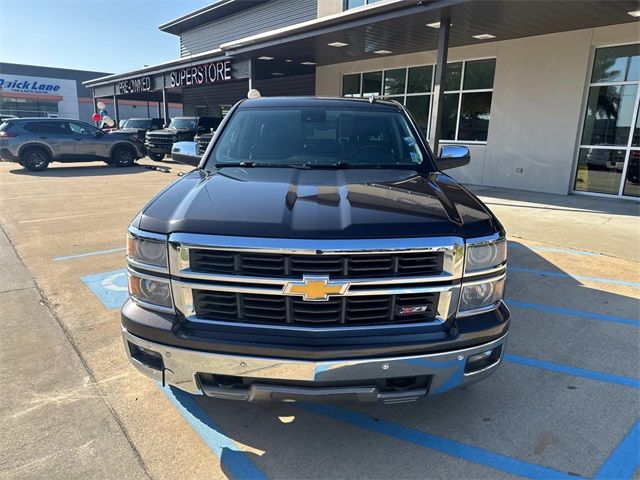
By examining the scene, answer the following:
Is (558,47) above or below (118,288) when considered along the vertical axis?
above

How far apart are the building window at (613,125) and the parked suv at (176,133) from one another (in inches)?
554

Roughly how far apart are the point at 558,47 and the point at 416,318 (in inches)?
453

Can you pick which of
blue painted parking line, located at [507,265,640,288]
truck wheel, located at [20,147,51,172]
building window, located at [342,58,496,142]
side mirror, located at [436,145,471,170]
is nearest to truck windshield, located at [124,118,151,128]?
truck wheel, located at [20,147,51,172]

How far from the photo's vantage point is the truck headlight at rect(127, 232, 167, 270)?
2184 mm

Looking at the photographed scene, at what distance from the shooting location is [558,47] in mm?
10836

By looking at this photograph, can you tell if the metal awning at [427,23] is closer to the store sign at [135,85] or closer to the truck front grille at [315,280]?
the truck front grille at [315,280]

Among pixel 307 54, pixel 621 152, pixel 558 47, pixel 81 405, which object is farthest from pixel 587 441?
pixel 307 54

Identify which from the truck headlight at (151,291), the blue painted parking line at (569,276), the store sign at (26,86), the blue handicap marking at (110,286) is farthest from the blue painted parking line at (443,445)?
the store sign at (26,86)

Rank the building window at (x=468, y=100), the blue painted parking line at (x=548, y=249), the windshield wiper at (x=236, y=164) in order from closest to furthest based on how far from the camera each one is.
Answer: the windshield wiper at (x=236, y=164) → the blue painted parking line at (x=548, y=249) → the building window at (x=468, y=100)

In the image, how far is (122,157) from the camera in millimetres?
17344

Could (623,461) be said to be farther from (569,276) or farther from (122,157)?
(122,157)

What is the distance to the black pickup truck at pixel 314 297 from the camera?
2035 mm

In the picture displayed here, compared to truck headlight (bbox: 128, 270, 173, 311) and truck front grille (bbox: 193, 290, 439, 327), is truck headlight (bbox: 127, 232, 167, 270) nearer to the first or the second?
truck headlight (bbox: 128, 270, 173, 311)

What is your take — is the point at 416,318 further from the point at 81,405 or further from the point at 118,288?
the point at 118,288
